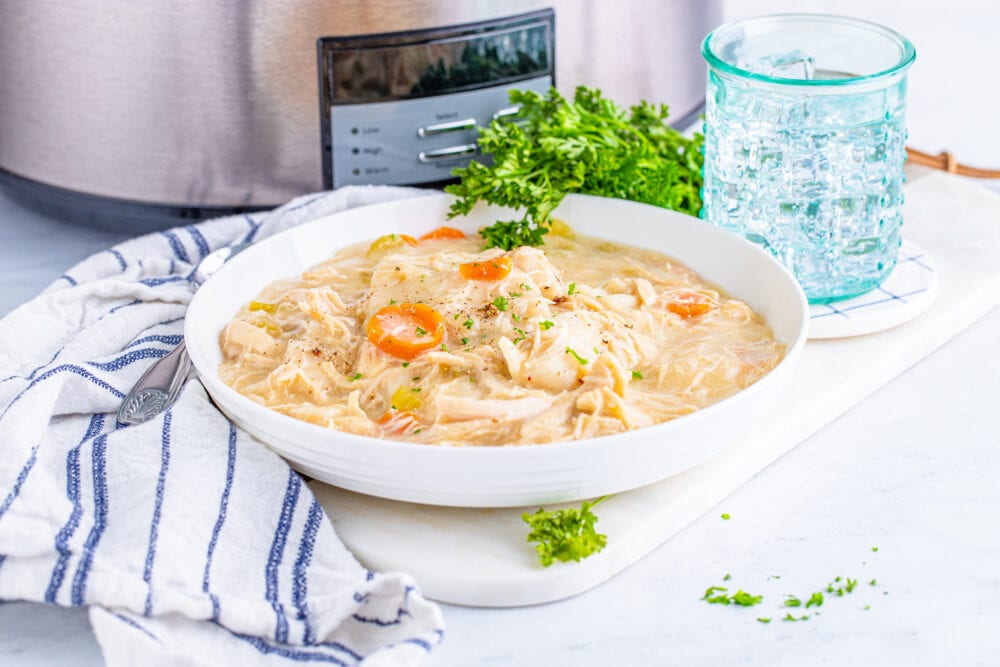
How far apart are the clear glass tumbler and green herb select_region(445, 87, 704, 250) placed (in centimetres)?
19

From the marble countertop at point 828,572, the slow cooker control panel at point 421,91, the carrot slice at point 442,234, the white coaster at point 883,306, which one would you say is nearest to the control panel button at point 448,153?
the slow cooker control panel at point 421,91

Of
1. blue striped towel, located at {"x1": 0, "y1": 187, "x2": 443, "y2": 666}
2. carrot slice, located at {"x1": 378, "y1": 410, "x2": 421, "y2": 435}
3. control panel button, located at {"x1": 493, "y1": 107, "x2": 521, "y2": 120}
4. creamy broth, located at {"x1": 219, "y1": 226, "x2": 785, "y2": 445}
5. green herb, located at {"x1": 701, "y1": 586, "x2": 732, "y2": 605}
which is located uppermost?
control panel button, located at {"x1": 493, "y1": 107, "x2": 521, "y2": 120}

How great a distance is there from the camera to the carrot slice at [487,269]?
7.98ft

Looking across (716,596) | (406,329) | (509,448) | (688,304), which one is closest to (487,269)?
(406,329)

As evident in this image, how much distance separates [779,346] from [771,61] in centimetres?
80

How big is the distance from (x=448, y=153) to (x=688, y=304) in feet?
2.54

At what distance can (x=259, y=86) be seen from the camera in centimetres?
271

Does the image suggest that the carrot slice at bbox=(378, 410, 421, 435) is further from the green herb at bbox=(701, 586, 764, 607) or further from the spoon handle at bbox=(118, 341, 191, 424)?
the green herb at bbox=(701, 586, 764, 607)

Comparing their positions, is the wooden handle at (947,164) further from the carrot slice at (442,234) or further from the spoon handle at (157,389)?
the spoon handle at (157,389)

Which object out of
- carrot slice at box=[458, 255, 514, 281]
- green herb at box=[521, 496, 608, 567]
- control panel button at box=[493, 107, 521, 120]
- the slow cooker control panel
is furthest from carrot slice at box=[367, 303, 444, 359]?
control panel button at box=[493, 107, 521, 120]

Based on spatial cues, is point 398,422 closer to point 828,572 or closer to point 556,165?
point 828,572

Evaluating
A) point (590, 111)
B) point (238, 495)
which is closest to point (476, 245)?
point (590, 111)

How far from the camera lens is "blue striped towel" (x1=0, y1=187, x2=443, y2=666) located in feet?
5.80

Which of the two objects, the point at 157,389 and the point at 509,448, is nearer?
the point at 509,448
